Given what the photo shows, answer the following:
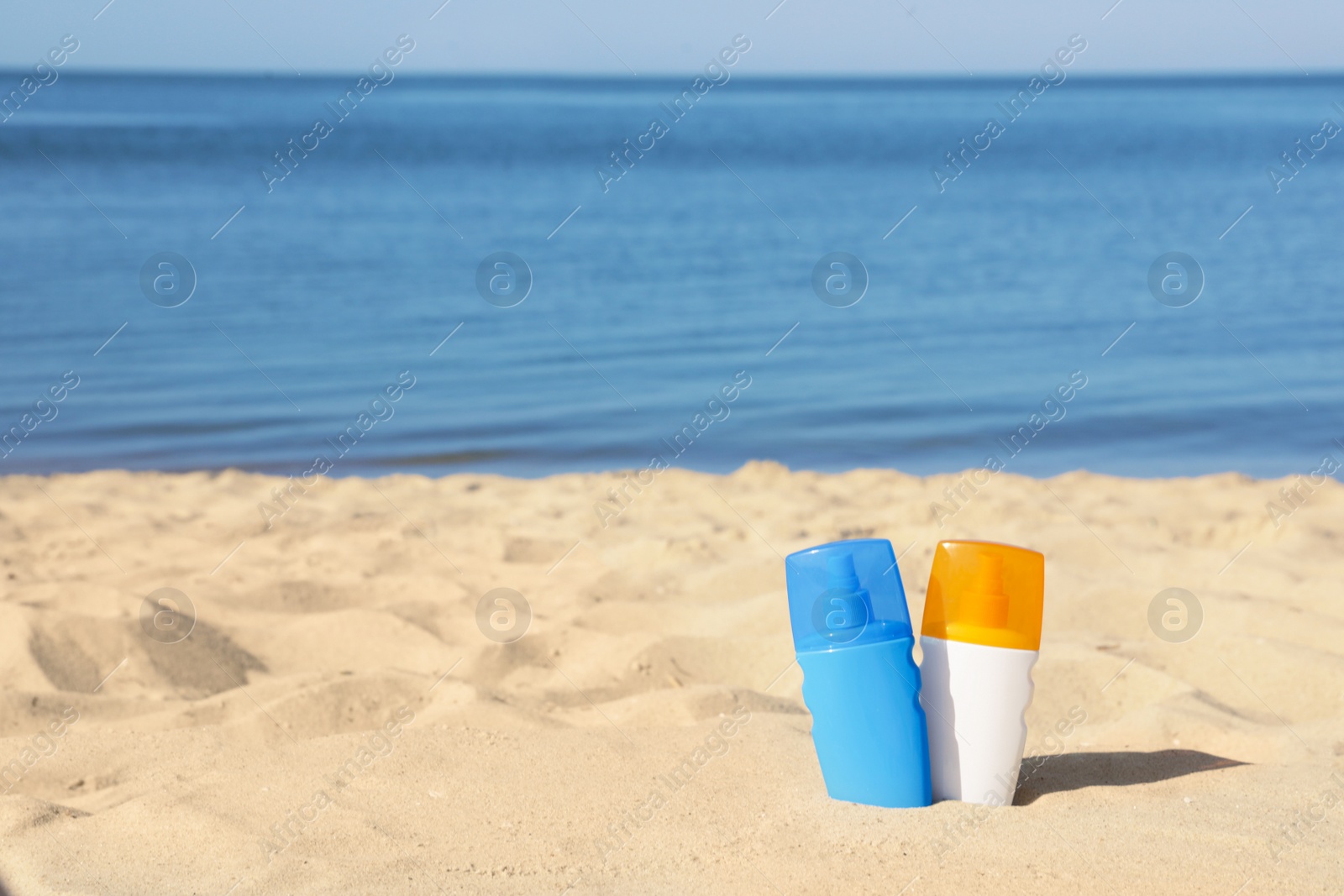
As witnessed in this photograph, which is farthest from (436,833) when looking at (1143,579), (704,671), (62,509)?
(62,509)

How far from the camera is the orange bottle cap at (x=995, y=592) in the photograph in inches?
96.1

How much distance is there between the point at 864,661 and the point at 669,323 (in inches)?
382

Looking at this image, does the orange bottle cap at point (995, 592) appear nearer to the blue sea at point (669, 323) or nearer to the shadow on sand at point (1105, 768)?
the shadow on sand at point (1105, 768)

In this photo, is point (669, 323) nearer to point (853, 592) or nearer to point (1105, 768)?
point (1105, 768)

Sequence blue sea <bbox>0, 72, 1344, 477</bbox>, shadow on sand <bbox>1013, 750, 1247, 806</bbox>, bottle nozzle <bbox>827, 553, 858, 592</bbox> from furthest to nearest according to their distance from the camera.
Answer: blue sea <bbox>0, 72, 1344, 477</bbox>
shadow on sand <bbox>1013, 750, 1247, 806</bbox>
bottle nozzle <bbox>827, 553, 858, 592</bbox>

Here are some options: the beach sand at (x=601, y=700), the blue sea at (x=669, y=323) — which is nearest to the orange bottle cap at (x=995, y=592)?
the beach sand at (x=601, y=700)

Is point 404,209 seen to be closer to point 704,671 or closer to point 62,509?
point 62,509

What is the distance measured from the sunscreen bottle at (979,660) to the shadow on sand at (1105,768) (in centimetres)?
20

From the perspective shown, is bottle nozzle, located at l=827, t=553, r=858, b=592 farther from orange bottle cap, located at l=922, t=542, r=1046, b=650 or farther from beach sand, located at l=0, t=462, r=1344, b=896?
beach sand, located at l=0, t=462, r=1344, b=896

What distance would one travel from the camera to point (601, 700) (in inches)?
151

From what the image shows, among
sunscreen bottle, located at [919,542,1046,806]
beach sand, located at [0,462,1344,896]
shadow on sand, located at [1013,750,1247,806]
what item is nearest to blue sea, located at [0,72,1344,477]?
beach sand, located at [0,462,1344,896]

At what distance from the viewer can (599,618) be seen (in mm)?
4547

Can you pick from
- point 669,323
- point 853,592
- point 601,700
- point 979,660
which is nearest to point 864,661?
point 853,592

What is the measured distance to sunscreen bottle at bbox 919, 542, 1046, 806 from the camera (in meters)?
2.45
